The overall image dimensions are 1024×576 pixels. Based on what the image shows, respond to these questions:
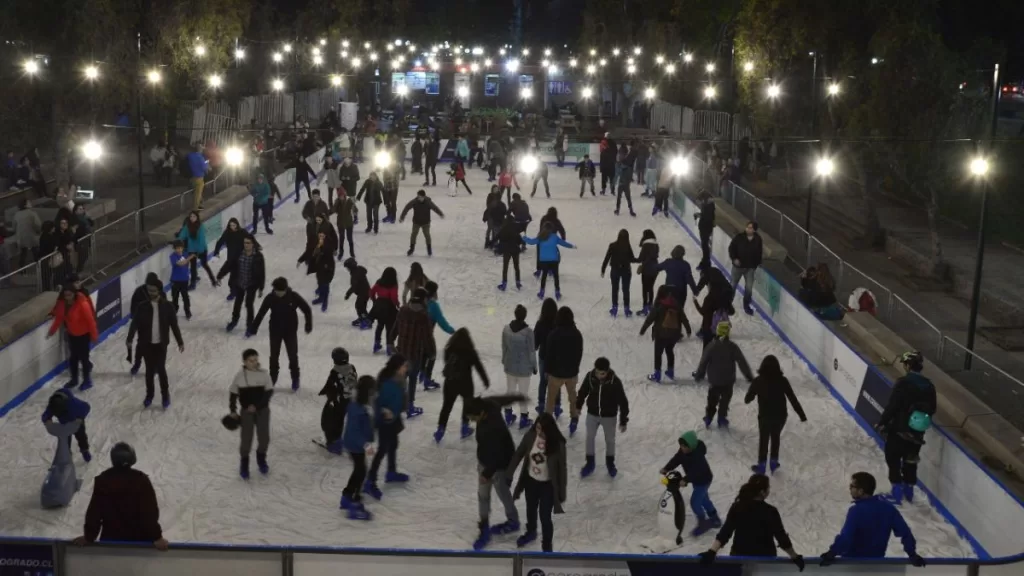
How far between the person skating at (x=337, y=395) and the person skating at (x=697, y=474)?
3065mm

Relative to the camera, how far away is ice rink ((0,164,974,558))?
10.3 metres

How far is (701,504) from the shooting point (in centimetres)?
1013

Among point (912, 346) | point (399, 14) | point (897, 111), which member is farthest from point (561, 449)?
point (399, 14)

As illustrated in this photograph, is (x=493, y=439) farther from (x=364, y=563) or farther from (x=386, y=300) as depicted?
(x=386, y=300)

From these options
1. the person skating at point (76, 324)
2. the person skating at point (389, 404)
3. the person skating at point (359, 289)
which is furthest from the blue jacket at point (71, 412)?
the person skating at point (359, 289)

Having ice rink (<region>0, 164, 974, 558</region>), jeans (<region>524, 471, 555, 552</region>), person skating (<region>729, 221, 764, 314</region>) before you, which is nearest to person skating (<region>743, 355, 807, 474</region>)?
ice rink (<region>0, 164, 974, 558</region>)

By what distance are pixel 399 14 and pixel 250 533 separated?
65332 millimetres

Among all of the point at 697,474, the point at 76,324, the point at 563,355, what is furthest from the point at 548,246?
the point at 697,474

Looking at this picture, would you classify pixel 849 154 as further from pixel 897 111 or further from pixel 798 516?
pixel 798 516

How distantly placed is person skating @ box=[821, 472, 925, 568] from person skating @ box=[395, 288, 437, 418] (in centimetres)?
567

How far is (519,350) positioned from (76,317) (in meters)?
5.28

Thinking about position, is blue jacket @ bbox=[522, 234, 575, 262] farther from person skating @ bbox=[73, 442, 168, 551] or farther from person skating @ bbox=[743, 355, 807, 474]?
person skating @ bbox=[73, 442, 168, 551]

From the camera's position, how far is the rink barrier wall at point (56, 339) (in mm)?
13594

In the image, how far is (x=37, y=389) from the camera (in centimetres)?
1423
